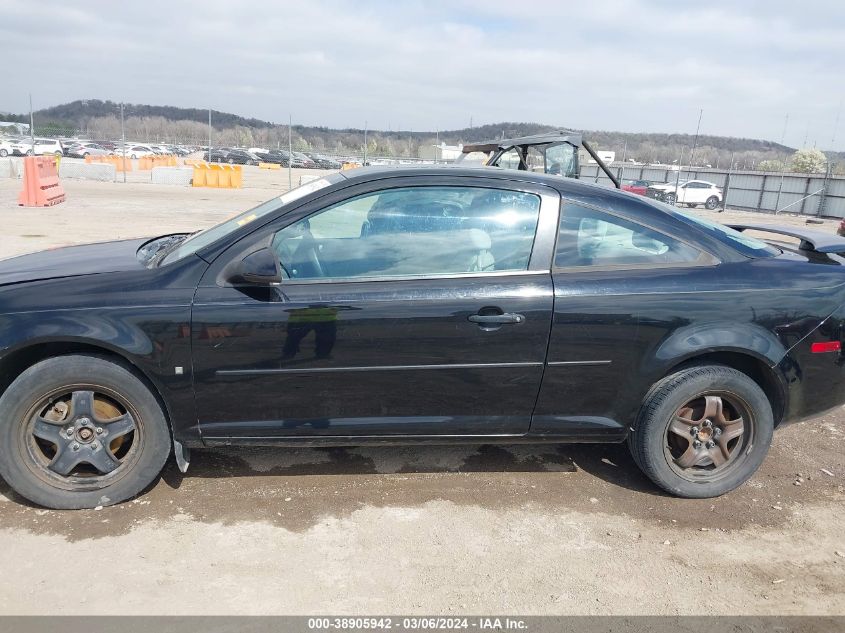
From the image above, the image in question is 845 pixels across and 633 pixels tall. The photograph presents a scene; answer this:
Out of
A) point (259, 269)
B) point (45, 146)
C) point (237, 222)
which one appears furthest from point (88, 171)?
point (259, 269)

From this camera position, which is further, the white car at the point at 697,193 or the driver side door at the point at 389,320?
the white car at the point at 697,193

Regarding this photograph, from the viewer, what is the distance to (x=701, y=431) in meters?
3.46

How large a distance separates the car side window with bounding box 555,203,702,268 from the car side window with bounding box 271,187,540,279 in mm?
176

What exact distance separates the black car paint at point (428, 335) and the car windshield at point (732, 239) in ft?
0.28

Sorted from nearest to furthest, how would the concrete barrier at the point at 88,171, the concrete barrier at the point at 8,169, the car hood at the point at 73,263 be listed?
the car hood at the point at 73,263 → the concrete barrier at the point at 8,169 → the concrete barrier at the point at 88,171

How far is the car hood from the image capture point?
3.23m

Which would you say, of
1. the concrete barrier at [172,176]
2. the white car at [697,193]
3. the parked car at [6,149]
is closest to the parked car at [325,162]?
the parked car at [6,149]

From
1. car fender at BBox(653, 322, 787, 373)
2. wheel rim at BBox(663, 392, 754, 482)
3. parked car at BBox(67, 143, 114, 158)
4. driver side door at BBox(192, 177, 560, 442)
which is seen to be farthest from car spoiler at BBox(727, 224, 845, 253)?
parked car at BBox(67, 143, 114, 158)

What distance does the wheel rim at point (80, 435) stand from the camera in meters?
3.08

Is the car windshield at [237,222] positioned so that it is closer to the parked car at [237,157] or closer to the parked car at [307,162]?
the parked car at [307,162]

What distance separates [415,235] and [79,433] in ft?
6.22

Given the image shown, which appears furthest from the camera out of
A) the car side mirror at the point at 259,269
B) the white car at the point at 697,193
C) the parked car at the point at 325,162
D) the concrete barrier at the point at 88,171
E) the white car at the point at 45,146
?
the parked car at the point at 325,162

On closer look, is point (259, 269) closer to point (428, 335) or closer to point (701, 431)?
point (428, 335)

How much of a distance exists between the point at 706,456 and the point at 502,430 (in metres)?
1.13
